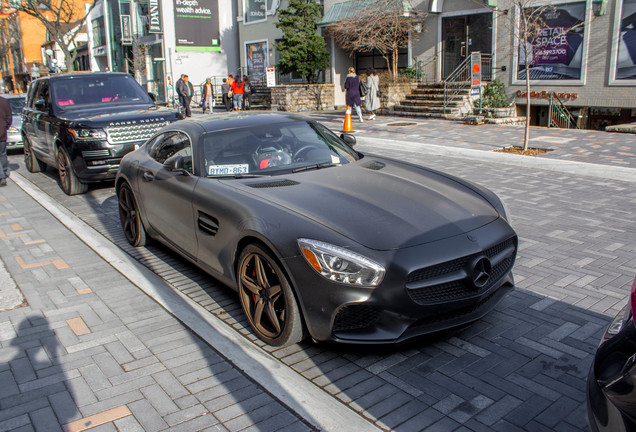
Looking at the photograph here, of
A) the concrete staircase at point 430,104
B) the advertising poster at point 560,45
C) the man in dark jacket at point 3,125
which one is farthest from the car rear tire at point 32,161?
the advertising poster at point 560,45

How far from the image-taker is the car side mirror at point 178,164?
478cm

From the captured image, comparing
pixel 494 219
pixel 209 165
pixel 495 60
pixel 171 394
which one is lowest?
pixel 171 394

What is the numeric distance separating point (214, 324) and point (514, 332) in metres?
2.20

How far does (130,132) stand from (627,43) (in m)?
14.2

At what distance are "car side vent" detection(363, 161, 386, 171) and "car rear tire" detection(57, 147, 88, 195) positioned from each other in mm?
5871

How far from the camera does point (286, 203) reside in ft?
12.6

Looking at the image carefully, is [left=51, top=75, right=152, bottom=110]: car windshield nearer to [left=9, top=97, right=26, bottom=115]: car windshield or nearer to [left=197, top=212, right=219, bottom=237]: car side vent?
[left=197, top=212, right=219, bottom=237]: car side vent

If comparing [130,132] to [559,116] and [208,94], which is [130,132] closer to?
[559,116]

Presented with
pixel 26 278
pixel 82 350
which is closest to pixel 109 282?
pixel 26 278

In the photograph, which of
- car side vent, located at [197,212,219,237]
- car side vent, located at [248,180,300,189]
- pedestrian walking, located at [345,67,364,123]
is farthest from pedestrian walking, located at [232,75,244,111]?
car side vent, located at [248,180,300,189]

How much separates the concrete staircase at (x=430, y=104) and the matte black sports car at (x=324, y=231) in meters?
14.1

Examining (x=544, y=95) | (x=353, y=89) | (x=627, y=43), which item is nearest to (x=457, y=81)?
(x=544, y=95)

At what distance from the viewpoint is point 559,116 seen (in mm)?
17734

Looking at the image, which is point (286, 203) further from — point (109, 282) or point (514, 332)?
point (109, 282)
